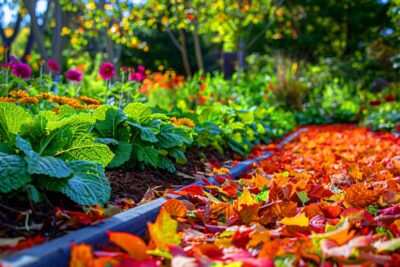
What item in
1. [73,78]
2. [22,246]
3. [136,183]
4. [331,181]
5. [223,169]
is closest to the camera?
[22,246]

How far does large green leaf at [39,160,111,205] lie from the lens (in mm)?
2078

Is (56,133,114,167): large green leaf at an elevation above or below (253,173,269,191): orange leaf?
above

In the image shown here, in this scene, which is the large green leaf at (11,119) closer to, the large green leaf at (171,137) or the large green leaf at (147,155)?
the large green leaf at (147,155)

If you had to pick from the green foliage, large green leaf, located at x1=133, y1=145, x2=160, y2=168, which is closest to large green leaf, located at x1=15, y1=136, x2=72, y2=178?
large green leaf, located at x1=133, y1=145, x2=160, y2=168

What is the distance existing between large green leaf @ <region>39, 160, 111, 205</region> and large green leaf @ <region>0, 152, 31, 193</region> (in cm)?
13

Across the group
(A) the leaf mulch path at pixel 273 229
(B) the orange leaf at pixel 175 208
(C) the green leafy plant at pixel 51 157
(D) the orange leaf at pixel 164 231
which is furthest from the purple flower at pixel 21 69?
(D) the orange leaf at pixel 164 231

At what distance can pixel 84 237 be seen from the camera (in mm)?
1778

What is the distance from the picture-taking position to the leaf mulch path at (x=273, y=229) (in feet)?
5.32

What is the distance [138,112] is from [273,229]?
1403 millimetres

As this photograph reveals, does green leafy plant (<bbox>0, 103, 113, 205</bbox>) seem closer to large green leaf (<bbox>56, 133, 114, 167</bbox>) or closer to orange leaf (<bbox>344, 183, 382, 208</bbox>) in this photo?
large green leaf (<bbox>56, 133, 114, 167</bbox>)

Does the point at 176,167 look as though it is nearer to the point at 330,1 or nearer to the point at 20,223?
the point at 20,223

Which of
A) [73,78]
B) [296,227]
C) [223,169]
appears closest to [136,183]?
[223,169]

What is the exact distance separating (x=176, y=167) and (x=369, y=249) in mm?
2003

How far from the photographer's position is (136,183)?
9.52 feet
